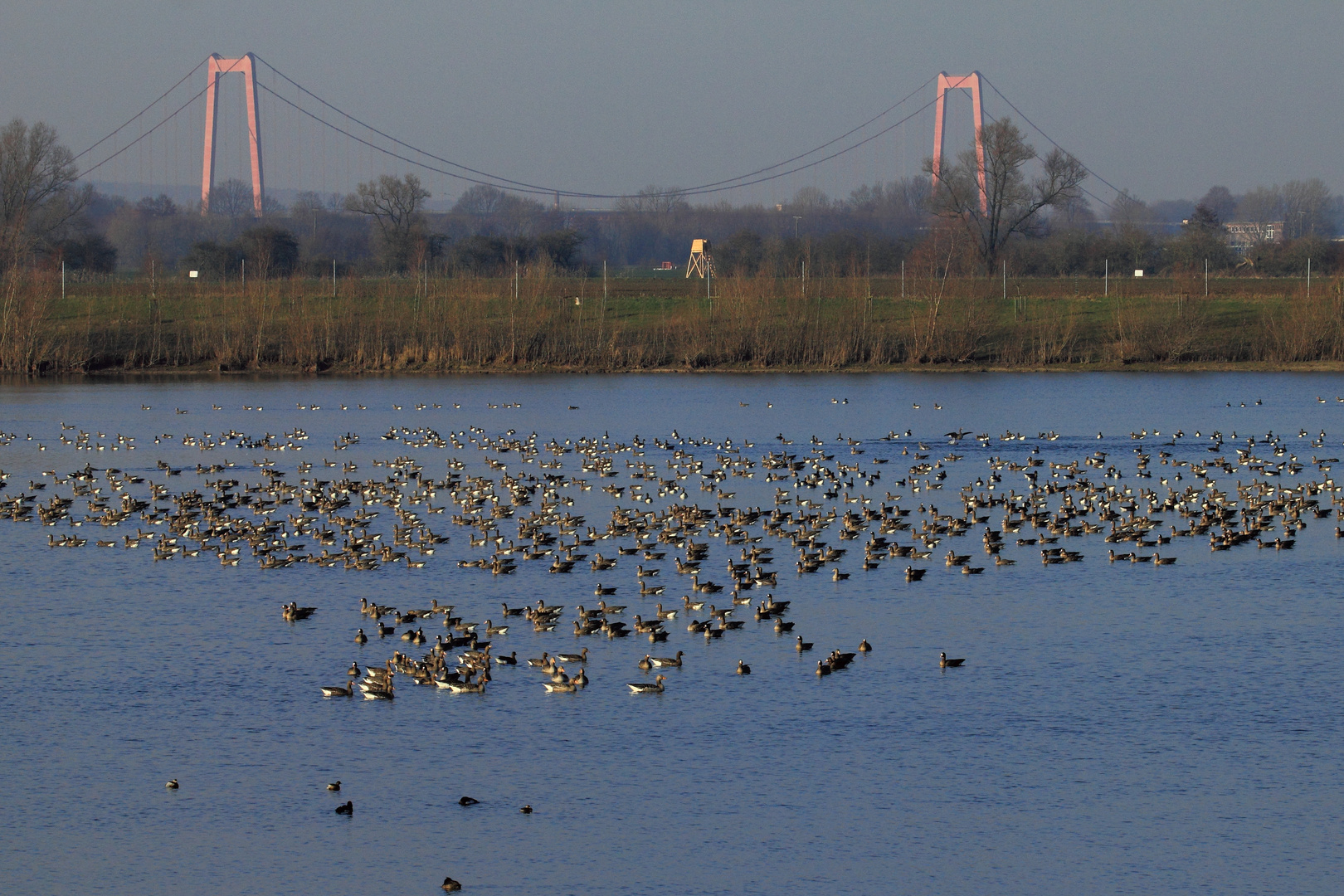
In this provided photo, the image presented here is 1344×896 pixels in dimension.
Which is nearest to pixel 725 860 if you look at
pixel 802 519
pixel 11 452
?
pixel 802 519

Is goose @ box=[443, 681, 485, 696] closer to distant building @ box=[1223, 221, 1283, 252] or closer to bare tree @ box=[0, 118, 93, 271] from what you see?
bare tree @ box=[0, 118, 93, 271]

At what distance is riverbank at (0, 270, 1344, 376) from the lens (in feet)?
218

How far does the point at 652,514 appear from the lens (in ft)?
98.5

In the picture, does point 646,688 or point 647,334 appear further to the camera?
point 647,334

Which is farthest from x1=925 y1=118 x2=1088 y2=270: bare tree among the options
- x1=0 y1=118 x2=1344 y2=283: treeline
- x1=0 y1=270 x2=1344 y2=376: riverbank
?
x1=0 y1=270 x2=1344 y2=376: riverbank

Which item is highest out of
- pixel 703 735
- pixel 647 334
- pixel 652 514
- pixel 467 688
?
pixel 647 334

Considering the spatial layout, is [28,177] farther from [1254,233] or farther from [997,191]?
[1254,233]

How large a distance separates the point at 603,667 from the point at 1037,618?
21.7 feet

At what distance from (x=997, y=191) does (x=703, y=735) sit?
93.5 meters

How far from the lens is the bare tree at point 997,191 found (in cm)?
10394

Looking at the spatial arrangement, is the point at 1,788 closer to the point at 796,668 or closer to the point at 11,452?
the point at 796,668

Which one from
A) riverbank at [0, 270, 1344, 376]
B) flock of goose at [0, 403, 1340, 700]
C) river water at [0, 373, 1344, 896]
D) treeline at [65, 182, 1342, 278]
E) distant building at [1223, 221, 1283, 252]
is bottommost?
river water at [0, 373, 1344, 896]

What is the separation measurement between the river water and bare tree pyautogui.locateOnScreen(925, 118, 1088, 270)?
77.3 meters

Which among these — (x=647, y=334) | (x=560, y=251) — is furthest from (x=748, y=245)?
(x=647, y=334)
